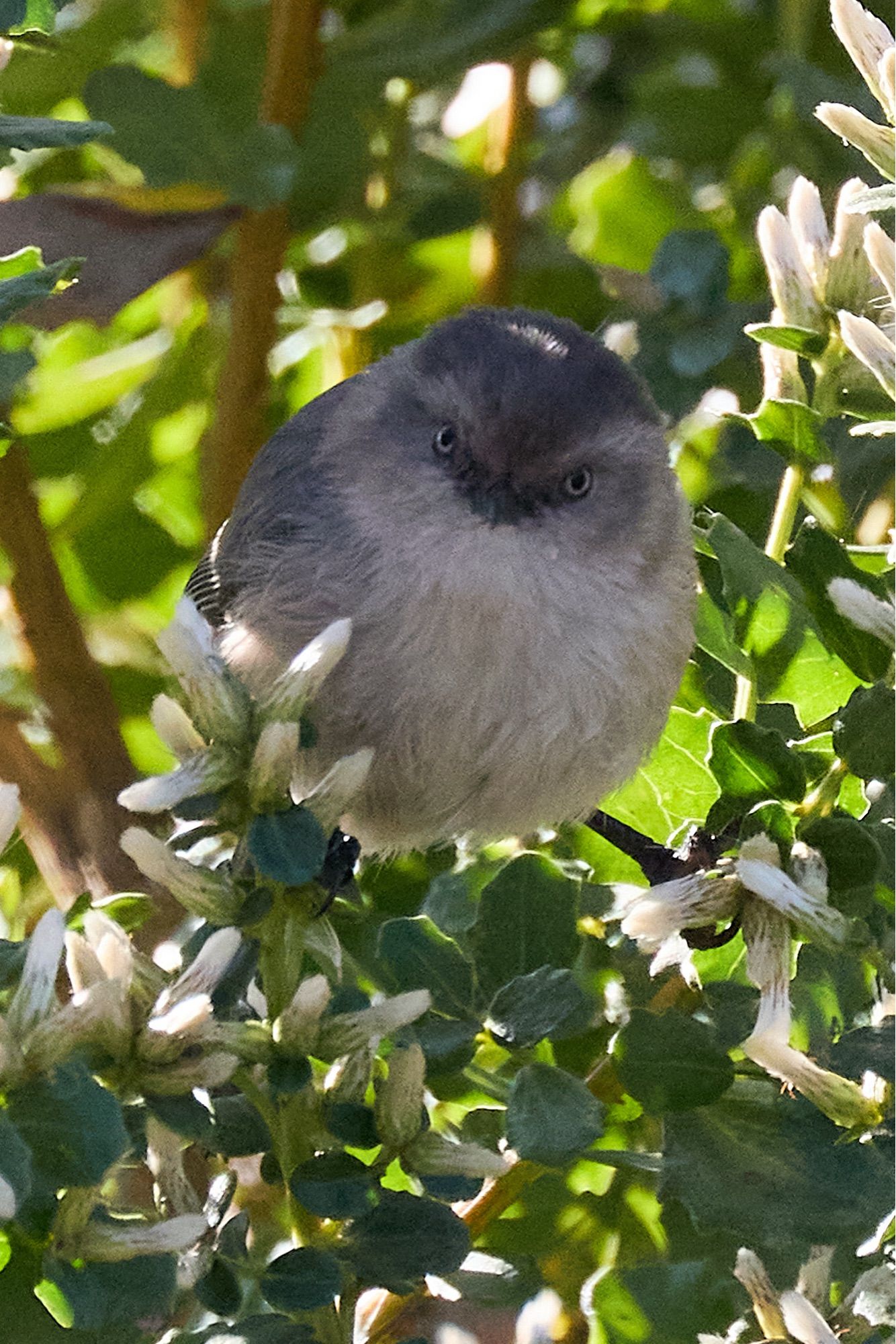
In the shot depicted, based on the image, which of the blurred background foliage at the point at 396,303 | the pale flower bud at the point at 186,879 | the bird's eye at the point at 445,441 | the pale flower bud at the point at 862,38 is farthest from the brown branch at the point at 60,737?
the pale flower bud at the point at 862,38

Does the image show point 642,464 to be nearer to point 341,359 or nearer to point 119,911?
point 341,359

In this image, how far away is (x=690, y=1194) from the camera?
3.14 feet

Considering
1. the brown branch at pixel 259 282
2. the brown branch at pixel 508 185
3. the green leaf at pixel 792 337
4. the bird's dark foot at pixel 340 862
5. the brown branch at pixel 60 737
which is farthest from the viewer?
the brown branch at pixel 508 185

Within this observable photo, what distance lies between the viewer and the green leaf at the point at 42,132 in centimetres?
101

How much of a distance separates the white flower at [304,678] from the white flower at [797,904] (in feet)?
0.86

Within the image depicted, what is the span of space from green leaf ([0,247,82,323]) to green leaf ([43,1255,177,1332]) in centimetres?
51

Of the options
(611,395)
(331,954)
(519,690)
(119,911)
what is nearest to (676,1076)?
(331,954)

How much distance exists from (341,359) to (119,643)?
41 centimetres

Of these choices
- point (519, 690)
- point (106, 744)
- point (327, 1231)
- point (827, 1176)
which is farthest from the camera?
point (106, 744)

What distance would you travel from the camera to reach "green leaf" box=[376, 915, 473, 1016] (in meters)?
1.08

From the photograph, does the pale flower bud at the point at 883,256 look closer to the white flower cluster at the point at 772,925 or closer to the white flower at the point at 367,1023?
the white flower cluster at the point at 772,925

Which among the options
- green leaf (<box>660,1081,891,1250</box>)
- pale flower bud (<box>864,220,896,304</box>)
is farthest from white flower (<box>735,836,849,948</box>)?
pale flower bud (<box>864,220,896,304</box>)

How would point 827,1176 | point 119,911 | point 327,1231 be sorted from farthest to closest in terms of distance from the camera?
point 119,911 → point 327,1231 → point 827,1176

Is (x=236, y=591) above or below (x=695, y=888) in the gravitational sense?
below
